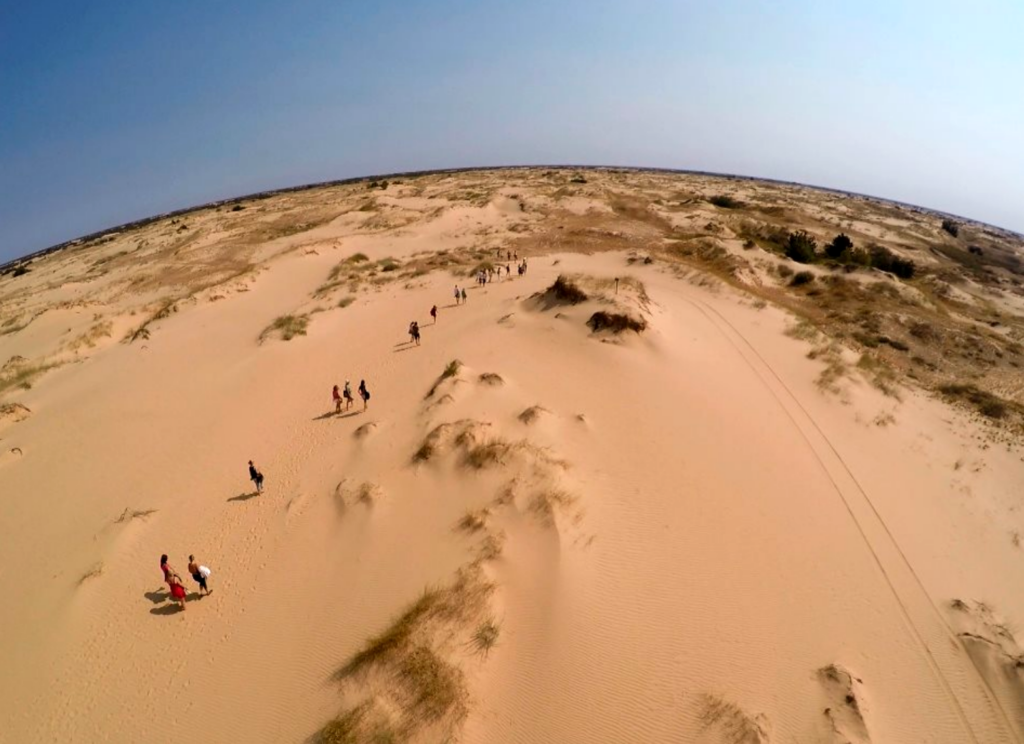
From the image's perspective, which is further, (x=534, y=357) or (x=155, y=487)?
(x=534, y=357)

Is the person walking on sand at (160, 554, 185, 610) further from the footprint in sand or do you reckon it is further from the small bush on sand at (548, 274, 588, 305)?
the small bush on sand at (548, 274, 588, 305)

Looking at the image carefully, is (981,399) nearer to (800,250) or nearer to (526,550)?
(526,550)

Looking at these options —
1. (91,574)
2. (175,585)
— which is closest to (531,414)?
(175,585)

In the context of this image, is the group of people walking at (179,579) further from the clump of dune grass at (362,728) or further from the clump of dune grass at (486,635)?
the clump of dune grass at (486,635)

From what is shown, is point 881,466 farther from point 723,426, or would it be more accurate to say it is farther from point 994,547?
point 723,426

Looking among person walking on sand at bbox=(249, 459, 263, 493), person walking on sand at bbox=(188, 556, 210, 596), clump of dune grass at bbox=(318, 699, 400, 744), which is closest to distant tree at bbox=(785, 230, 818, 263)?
person walking on sand at bbox=(249, 459, 263, 493)

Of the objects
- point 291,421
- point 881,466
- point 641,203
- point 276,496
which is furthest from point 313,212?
point 881,466
